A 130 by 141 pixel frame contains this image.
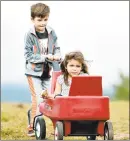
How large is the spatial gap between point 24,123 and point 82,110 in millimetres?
3911

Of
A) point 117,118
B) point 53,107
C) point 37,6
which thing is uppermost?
point 37,6

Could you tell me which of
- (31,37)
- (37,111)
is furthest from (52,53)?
(37,111)

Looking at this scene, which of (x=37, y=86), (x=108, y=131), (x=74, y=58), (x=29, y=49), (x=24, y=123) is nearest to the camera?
(x=108, y=131)

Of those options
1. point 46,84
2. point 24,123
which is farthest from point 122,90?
point 46,84

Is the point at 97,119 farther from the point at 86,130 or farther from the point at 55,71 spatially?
the point at 55,71

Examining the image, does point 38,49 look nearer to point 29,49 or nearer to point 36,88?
point 29,49

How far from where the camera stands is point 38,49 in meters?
6.39

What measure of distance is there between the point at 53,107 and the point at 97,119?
0.48 m

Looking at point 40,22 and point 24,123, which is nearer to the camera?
point 40,22

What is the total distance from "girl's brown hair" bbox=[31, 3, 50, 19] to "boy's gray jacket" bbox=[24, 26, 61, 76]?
201mm

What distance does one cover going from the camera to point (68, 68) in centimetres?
575

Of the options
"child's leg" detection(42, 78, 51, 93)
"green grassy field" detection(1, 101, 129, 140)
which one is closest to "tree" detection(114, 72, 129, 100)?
"green grassy field" detection(1, 101, 129, 140)

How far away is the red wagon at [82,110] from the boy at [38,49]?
89 cm

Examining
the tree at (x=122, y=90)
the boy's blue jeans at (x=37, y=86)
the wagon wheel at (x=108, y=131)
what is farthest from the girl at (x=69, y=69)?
the tree at (x=122, y=90)
